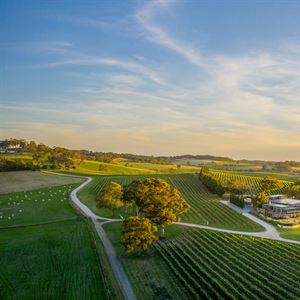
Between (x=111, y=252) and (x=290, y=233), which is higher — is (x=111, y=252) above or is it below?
below

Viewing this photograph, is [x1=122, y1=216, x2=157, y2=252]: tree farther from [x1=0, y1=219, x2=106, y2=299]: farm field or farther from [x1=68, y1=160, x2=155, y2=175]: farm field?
[x1=68, y1=160, x2=155, y2=175]: farm field

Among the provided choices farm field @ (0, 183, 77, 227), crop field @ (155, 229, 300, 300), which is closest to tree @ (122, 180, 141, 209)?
farm field @ (0, 183, 77, 227)

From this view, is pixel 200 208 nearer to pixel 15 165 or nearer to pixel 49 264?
pixel 49 264

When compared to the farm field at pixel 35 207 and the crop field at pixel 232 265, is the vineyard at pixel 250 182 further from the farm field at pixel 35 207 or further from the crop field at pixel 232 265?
the crop field at pixel 232 265

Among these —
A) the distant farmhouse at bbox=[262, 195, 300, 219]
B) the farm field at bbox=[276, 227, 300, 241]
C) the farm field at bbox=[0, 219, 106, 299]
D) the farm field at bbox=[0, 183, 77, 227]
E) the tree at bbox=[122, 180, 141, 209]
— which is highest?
the tree at bbox=[122, 180, 141, 209]

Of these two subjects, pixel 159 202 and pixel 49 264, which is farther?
pixel 159 202

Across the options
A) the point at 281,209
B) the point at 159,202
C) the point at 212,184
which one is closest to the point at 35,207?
the point at 159,202
